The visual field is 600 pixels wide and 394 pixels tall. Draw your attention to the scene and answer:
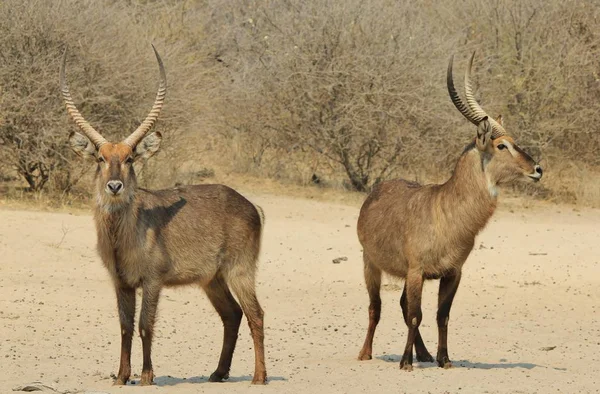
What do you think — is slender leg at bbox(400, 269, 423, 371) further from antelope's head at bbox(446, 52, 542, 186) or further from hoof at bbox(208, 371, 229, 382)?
hoof at bbox(208, 371, 229, 382)

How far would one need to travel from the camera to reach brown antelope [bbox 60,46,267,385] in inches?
358

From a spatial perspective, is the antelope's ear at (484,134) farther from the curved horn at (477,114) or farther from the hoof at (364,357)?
the hoof at (364,357)

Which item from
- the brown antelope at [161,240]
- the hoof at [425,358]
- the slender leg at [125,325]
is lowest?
the hoof at [425,358]

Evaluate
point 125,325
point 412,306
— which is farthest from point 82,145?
point 412,306

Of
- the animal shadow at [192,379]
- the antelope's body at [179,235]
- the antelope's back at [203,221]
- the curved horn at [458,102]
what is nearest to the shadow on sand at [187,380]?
the animal shadow at [192,379]

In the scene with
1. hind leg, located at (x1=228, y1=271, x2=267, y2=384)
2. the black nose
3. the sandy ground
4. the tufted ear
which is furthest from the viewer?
the sandy ground

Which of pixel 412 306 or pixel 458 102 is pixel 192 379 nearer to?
pixel 412 306

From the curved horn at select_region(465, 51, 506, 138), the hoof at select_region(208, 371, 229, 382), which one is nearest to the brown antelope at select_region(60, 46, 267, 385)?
the hoof at select_region(208, 371, 229, 382)

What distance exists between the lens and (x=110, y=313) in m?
12.8

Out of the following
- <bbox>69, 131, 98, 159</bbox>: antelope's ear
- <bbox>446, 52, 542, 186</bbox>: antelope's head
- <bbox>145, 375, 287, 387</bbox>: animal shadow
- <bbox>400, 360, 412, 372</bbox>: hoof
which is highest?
<bbox>446, 52, 542, 186</bbox>: antelope's head

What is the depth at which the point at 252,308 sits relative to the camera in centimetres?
971

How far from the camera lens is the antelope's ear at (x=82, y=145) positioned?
9.18m

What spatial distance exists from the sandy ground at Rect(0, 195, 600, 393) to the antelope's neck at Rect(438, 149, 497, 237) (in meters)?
1.30

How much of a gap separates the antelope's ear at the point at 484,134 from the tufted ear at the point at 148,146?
A: 9.12 ft
